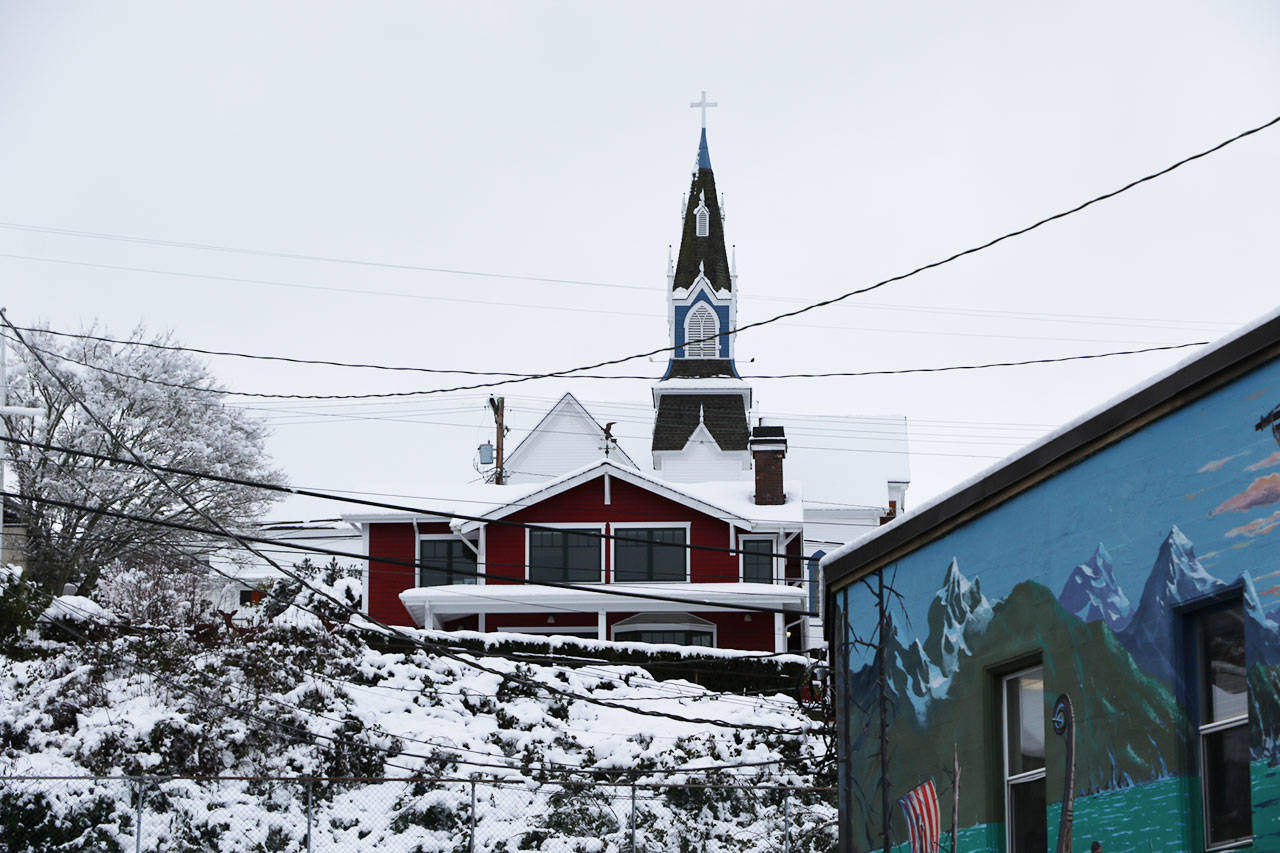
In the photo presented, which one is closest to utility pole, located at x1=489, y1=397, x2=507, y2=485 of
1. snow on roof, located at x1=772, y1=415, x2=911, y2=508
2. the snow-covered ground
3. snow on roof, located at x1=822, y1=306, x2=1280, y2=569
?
snow on roof, located at x1=772, y1=415, x2=911, y2=508

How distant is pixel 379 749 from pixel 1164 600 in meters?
19.9

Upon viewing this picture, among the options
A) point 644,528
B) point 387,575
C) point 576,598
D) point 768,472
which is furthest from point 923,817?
point 387,575

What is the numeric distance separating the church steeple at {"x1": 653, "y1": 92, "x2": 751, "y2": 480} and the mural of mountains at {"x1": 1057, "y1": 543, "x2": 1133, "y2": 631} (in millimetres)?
46546

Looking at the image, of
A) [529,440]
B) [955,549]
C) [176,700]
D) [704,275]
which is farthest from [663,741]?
[704,275]

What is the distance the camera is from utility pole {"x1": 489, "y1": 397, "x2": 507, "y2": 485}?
5462cm

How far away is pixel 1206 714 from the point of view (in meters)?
8.84

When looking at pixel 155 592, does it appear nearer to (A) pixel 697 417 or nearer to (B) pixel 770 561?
(B) pixel 770 561

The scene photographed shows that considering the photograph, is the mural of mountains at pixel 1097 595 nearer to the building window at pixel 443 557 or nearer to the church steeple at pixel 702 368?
the building window at pixel 443 557

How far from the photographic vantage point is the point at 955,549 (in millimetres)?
11922

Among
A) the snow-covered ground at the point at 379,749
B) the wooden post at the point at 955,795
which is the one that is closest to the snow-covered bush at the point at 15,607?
the snow-covered ground at the point at 379,749

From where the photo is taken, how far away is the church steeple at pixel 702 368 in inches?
2314

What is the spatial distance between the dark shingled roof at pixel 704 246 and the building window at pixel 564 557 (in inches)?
1029

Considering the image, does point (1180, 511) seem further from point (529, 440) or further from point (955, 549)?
point (529, 440)

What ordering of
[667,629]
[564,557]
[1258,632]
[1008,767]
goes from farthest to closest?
[564,557] → [667,629] → [1008,767] → [1258,632]
